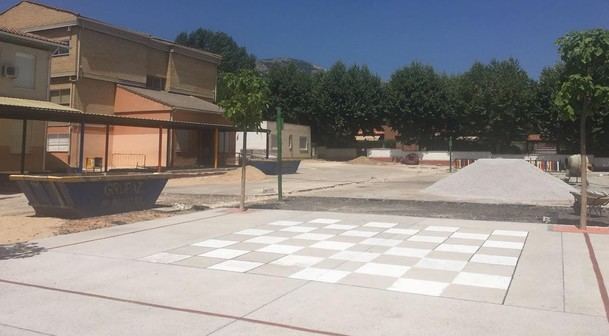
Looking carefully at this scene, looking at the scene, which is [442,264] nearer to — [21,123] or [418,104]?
[21,123]

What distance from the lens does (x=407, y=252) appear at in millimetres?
8953

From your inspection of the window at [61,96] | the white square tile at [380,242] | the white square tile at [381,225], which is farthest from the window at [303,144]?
the white square tile at [380,242]

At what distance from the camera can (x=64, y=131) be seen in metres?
37.5

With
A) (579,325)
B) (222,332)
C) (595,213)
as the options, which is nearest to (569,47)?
(595,213)

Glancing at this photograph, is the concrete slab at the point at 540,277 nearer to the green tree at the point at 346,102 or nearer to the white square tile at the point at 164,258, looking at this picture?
the white square tile at the point at 164,258

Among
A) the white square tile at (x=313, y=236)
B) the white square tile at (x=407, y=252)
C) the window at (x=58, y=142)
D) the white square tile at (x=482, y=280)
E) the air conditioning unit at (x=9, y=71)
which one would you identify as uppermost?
the air conditioning unit at (x=9, y=71)

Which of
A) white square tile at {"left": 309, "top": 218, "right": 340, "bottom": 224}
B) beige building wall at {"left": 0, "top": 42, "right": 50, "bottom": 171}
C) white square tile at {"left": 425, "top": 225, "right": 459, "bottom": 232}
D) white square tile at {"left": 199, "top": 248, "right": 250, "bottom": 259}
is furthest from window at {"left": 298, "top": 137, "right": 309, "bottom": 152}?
white square tile at {"left": 199, "top": 248, "right": 250, "bottom": 259}

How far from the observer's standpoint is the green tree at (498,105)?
50.9 meters

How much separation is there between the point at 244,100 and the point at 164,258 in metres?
7.32

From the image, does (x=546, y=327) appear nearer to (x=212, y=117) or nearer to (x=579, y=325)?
(x=579, y=325)

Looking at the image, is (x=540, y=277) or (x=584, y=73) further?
(x=584, y=73)

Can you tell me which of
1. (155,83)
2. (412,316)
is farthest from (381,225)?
(155,83)

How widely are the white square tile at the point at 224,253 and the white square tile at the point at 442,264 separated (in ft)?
9.42

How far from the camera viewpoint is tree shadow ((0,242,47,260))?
28.6 feet
